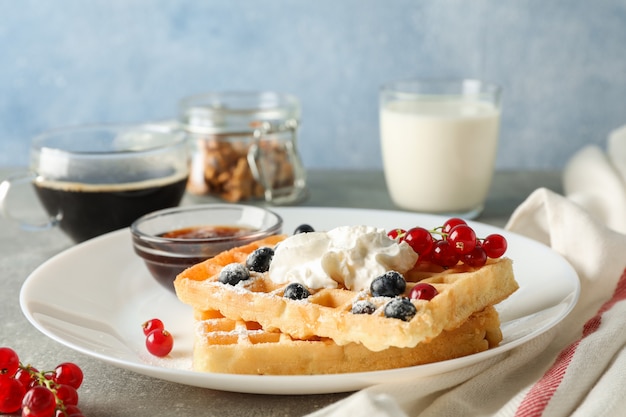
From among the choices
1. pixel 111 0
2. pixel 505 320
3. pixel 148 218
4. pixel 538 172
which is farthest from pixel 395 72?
pixel 505 320

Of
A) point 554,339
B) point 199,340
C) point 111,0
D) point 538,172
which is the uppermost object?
point 111,0

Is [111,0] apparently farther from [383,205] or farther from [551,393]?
[551,393]

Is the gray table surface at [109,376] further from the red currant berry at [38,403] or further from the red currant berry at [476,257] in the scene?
the red currant berry at [476,257]

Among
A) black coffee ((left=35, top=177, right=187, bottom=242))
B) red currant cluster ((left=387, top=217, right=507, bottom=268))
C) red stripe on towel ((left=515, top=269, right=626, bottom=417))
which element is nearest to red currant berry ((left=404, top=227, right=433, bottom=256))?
red currant cluster ((left=387, top=217, right=507, bottom=268))

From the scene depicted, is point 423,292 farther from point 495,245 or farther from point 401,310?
point 495,245

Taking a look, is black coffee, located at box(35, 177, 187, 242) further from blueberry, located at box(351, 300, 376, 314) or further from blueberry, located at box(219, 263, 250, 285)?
blueberry, located at box(351, 300, 376, 314)

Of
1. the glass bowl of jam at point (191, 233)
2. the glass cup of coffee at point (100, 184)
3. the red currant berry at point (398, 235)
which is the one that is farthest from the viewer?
the glass cup of coffee at point (100, 184)

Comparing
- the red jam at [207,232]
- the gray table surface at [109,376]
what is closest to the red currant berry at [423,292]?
the gray table surface at [109,376]
